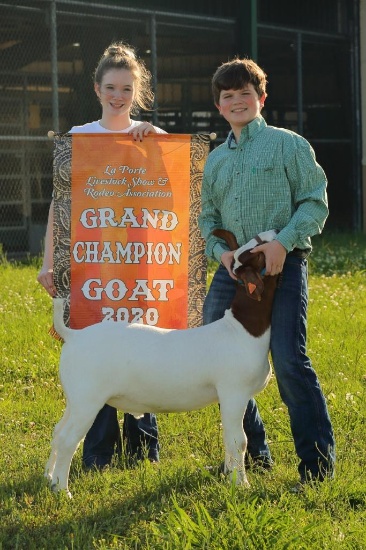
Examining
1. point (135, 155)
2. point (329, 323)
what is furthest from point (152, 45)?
point (135, 155)

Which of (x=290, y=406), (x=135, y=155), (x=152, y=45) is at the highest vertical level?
(x=152, y=45)

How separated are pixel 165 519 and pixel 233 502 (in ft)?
1.15

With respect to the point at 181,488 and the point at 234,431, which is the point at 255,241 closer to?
the point at 234,431

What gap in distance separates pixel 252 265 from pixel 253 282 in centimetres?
8

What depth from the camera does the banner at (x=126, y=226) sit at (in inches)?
191

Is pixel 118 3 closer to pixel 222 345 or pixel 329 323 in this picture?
pixel 329 323

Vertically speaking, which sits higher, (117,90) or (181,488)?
(117,90)

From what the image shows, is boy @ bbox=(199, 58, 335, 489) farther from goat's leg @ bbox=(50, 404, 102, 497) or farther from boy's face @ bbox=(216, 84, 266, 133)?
goat's leg @ bbox=(50, 404, 102, 497)

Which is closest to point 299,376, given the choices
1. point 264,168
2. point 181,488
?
point 181,488

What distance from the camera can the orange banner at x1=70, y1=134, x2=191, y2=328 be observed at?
4867 millimetres

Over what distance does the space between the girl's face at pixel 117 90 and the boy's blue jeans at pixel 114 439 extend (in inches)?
60.8

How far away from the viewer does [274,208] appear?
14.6 ft

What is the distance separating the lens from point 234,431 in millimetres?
4273

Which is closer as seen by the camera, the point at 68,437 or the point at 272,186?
the point at 68,437
